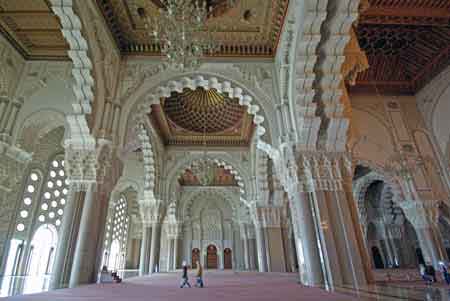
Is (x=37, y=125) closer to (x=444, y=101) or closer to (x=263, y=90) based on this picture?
(x=263, y=90)

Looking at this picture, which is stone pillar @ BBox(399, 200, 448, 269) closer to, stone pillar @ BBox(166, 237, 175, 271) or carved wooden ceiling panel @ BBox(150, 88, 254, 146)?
carved wooden ceiling panel @ BBox(150, 88, 254, 146)

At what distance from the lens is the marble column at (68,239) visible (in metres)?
5.34

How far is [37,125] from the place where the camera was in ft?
28.1

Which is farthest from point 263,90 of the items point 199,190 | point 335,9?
point 199,190

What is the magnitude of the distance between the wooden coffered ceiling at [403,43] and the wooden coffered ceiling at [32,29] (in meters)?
9.84

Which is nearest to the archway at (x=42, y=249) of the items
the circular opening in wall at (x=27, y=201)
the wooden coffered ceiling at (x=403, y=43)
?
the circular opening in wall at (x=27, y=201)

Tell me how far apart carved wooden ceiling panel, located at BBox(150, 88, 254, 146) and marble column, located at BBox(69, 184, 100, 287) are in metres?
5.89

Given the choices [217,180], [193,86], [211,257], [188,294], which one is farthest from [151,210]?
[211,257]

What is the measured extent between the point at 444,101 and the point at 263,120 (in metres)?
8.80

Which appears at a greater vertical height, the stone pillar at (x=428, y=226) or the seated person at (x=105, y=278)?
the stone pillar at (x=428, y=226)

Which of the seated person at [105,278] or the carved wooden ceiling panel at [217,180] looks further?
the carved wooden ceiling panel at [217,180]

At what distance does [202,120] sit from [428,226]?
34.7 ft

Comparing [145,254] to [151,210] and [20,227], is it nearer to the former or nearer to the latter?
[151,210]

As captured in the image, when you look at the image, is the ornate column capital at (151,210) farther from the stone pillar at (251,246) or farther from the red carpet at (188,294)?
the stone pillar at (251,246)
